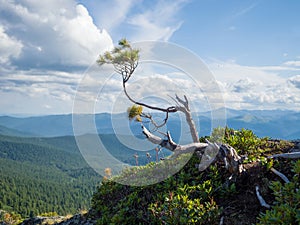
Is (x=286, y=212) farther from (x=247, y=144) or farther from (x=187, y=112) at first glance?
(x=187, y=112)

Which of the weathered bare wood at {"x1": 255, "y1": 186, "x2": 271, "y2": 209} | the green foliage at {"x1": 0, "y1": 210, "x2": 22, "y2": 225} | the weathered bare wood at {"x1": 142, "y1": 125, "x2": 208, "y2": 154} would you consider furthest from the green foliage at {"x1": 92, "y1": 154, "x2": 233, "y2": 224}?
the green foliage at {"x1": 0, "y1": 210, "x2": 22, "y2": 225}

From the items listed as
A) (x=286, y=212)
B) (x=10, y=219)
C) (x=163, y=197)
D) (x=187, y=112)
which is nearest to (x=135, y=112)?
(x=187, y=112)

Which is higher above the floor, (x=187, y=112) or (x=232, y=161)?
(x=187, y=112)

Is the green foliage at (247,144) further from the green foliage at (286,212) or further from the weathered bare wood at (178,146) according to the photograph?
the green foliage at (286,212)

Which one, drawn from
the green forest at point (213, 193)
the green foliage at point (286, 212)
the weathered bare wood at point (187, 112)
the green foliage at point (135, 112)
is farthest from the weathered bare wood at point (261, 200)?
the green foliage at point (135, 112)

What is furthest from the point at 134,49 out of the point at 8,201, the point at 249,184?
the point at 8,201

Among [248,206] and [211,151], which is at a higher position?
[211,151]

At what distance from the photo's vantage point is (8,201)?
182 metres

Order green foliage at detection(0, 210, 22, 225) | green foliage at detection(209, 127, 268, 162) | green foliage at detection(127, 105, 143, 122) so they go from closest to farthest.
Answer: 1. green foliage at detection(209, 127, 268, 162)
2. green foliage at detection(127, 105, 143, 122)
3. green foliage at detection(0, 210, 22, 225)

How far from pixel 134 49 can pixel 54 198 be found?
20657 cm

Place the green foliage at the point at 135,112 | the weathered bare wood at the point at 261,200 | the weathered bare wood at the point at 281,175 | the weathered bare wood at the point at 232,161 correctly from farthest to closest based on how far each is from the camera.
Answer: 1. the green foliage at the point at 135,112
2. the weathered bare wood at the point at 232,161
3. the weathered bare wood at the point at 281,175
4. the weathered bare wood at the point at 261,200

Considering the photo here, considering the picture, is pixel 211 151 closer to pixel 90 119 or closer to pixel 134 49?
→ pixel 90 119

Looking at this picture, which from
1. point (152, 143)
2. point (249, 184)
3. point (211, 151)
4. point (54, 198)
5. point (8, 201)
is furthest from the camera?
point (54, 198)

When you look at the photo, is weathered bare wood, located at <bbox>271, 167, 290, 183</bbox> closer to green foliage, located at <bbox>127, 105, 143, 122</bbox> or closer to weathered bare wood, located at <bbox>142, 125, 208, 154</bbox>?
weathered bare wood, located at <bbox>142, 125, 208, 154</bbox>
